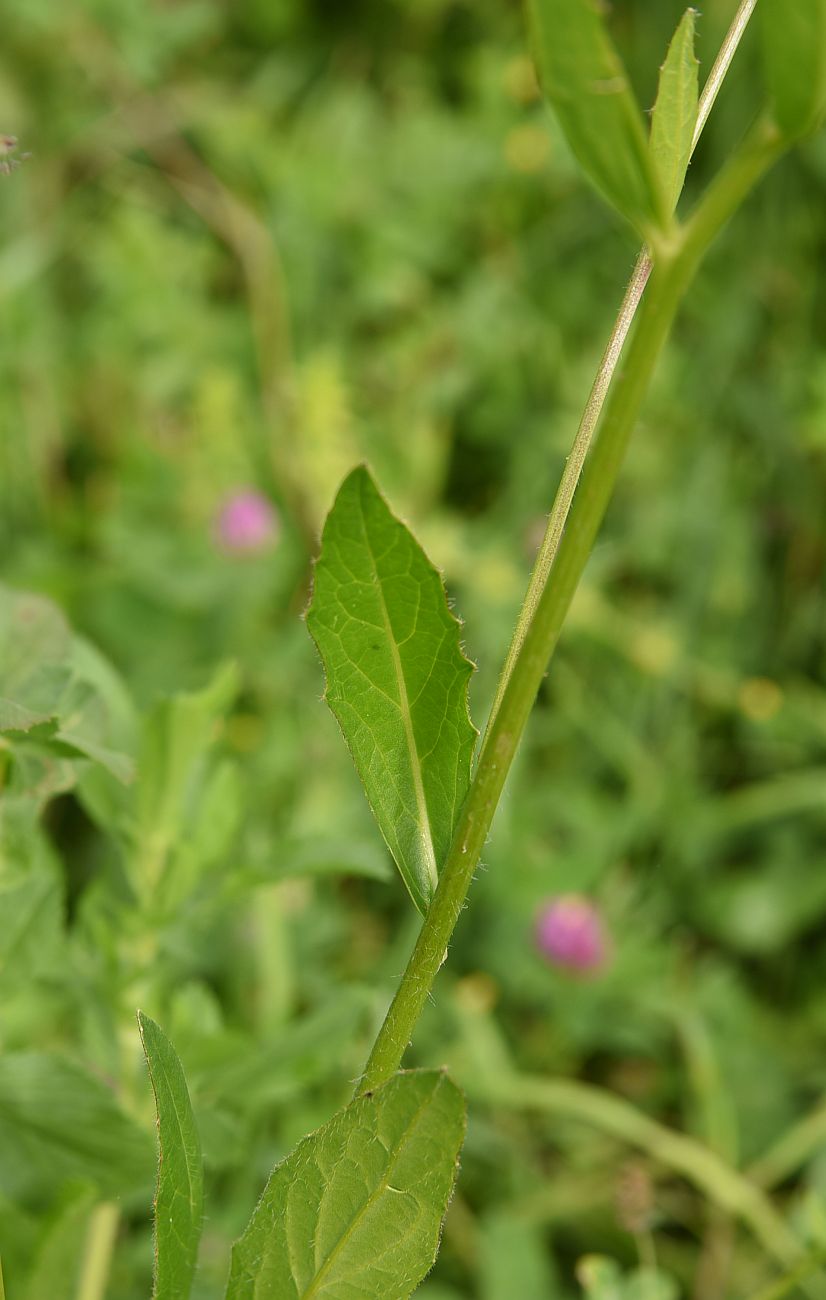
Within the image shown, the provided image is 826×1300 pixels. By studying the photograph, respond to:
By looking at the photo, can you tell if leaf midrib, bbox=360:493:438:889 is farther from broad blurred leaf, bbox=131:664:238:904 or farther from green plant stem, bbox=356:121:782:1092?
broad blurred leaf, bbox=131:664:238:904

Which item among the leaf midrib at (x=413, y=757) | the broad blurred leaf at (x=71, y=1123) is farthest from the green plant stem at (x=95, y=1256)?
the leaf midrib at (x=413, y=757)

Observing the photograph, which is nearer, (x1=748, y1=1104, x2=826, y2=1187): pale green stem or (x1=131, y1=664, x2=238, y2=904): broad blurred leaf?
(x1=131, y1=664, x2=238, y2=904): broad blurred leaf

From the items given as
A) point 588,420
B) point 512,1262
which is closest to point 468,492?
point 512,1262

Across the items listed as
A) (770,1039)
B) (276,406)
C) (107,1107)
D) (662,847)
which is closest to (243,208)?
(276,406)

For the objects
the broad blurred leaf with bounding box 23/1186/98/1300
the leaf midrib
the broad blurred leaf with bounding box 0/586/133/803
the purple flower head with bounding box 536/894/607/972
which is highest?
the leaf midrib

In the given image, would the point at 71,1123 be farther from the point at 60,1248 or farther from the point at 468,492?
the point at 468,492

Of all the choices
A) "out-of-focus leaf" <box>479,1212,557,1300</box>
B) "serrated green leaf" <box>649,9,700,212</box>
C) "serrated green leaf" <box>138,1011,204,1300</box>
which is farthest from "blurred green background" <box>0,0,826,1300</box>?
"serrated green leaf" <box>649,9,700,212</box>

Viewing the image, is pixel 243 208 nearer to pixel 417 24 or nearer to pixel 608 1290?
pixel 417 24
